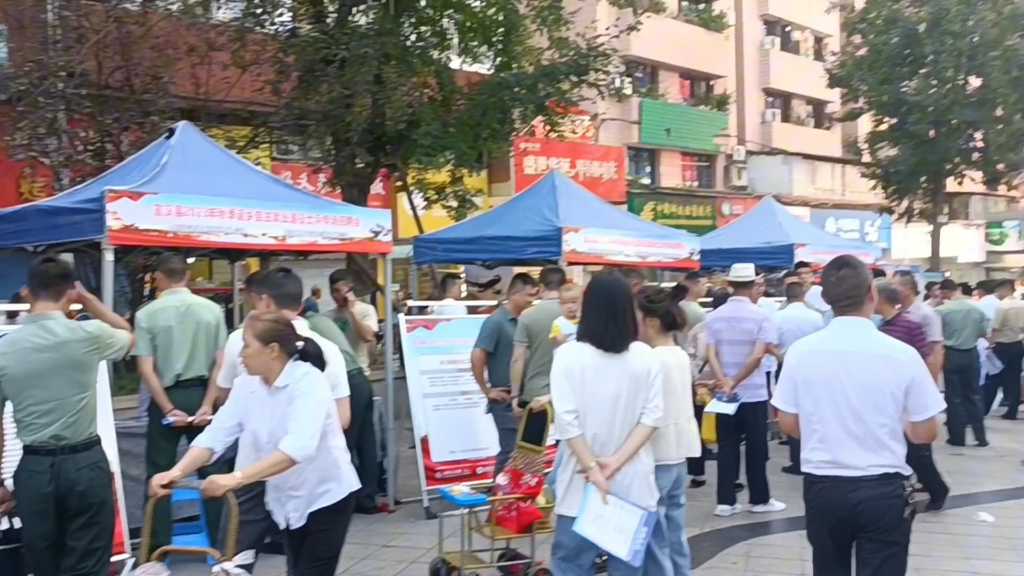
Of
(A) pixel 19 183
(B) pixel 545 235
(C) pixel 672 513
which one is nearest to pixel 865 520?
(C) pixel 672 513

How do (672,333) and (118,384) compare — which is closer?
(672,333)

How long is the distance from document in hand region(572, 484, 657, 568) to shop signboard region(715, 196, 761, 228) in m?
22.9

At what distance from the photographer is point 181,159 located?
6973 millimetres

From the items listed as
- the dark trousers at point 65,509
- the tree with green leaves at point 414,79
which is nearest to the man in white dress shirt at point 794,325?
the tree with green leaves at point 414,79

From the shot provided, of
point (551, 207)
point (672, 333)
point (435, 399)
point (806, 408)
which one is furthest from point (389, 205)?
point (806, 408)

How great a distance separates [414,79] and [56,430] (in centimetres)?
842

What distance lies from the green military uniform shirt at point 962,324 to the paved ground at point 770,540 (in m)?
1.98

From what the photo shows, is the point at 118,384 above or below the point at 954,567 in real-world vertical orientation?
above

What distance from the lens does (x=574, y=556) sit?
13.9 ft

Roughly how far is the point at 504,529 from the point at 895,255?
30045mm

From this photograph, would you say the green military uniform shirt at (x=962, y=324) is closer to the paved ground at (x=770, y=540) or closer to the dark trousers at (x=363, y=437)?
the paved ground at (x=770, y=540)

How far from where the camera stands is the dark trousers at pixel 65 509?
4.23 m

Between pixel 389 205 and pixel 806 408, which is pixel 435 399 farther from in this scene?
pixel 389 205

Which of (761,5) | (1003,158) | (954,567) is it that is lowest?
(954,567)
